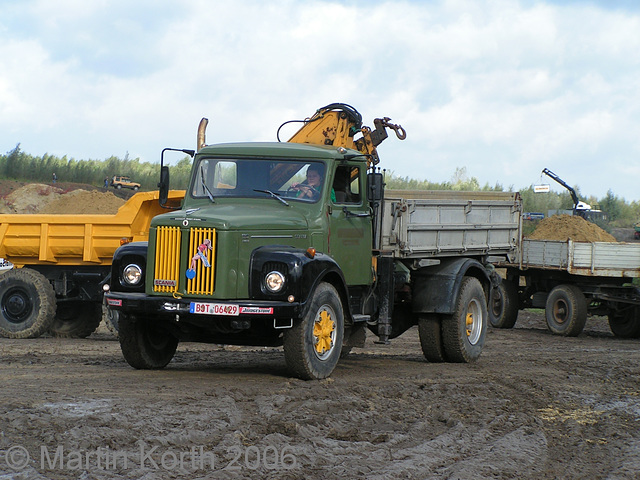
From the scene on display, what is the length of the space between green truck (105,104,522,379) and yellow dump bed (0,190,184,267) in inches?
131

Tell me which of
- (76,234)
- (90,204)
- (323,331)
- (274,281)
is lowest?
(323,331)

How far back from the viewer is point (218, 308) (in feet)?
28.6

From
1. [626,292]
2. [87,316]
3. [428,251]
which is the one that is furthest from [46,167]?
[428,251]

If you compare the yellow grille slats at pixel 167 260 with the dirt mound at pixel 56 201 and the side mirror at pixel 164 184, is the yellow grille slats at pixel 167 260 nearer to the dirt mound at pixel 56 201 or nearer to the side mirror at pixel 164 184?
the side mirror at pixel 164 184

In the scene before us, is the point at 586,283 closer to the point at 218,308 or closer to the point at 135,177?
the point at 218,308

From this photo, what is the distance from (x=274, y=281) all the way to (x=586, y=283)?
10805 millimetres

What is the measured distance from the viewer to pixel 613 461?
21.6ft

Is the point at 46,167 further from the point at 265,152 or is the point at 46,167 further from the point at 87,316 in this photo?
the point at 265,152

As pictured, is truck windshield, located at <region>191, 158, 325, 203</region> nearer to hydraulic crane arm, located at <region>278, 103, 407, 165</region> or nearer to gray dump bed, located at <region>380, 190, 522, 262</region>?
gray dump bed, located at <region>380, 190, 522, 262</region>

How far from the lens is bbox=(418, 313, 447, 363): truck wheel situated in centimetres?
1188

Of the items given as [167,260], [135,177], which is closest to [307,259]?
[167,260]

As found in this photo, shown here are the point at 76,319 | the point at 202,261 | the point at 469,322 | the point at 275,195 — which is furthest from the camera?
the point at 76,319

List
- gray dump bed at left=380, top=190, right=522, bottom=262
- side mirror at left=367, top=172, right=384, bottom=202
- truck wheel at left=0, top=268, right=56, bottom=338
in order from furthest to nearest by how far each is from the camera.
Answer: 1. truck wheel at left=0, top=268, right=56, bottom=338
2. gray dump bed at left=380, top=190, right=522, bottom=262
3. side mirror at left=367, top=172, right=384, bottom=202

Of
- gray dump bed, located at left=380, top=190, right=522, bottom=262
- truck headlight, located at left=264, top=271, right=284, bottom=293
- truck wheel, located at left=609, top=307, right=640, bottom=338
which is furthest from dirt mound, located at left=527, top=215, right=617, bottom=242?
truck headlight, located at left=264, top=271, right=284, bottom=293
